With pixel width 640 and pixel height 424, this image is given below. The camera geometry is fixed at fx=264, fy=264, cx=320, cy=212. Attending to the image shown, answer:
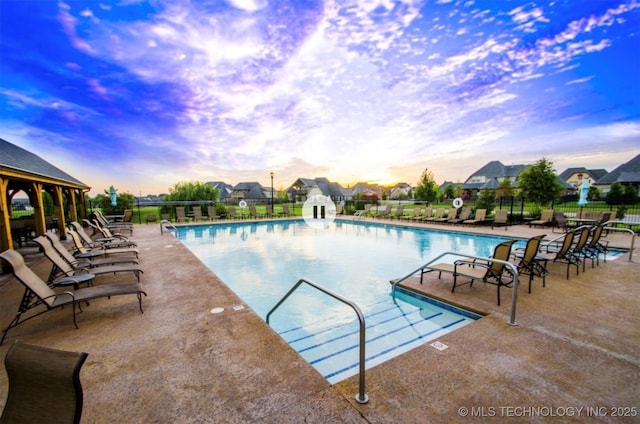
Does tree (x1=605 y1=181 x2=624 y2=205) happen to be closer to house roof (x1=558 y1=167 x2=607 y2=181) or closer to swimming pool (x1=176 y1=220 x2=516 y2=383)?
swimming pool (x1=176 y1=220 x2=516 y2=383)

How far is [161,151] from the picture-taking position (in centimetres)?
1800

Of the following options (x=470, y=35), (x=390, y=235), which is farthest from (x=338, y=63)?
(x=390, y=235)

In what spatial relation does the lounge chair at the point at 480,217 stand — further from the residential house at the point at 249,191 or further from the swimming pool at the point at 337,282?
the residential house at the point at 249,191

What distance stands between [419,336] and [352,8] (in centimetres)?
1008

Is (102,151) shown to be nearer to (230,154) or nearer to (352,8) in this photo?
(230,154)

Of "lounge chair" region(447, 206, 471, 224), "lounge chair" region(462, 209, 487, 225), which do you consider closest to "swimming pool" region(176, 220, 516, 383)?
"lounge chair" region(447, 206, 471, 224)

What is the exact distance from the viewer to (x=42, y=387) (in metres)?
1.34

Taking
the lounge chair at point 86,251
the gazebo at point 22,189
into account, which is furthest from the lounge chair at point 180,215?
the lounge chair at point 86,251

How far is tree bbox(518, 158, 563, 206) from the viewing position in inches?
696

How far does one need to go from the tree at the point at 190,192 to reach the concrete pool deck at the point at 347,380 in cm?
1719

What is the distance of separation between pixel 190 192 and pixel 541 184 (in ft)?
82.1

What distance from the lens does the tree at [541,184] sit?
17.7 m

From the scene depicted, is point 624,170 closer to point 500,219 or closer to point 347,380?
point 500,219

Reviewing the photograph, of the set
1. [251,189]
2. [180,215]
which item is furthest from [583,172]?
[180,215]
